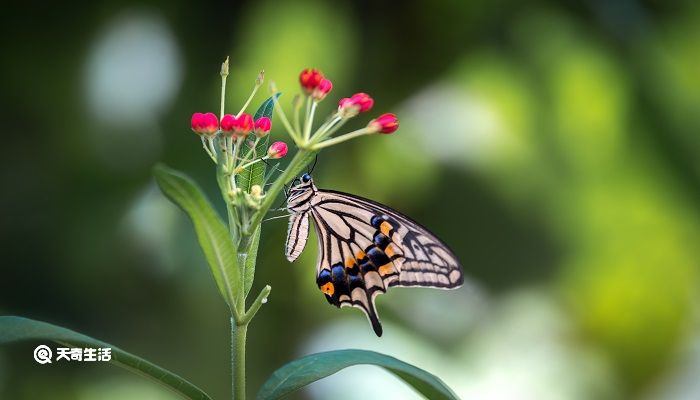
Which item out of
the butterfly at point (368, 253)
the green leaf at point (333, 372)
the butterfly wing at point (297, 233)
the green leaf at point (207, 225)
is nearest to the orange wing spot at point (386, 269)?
the butterfly at point (368, 253)

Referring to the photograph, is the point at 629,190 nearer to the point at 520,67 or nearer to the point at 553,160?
the point at 553,160

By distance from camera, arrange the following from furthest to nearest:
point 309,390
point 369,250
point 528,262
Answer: point 528,262 < point 309,390 < point 369,250

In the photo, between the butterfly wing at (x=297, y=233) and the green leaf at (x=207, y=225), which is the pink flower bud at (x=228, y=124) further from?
the butterfly wing at (x=297, y=233)

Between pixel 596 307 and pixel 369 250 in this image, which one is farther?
pixel 596 307

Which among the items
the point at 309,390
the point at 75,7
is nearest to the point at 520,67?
the point at 309,390

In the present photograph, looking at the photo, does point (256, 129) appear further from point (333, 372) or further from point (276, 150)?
point (333, 372)

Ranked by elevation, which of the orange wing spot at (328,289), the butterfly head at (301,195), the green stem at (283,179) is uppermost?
the butterfly head at (301,195)

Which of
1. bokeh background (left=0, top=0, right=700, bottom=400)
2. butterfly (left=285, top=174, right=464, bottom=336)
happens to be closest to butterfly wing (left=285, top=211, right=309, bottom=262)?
butterfly (left=285, top=174, right=464, bottom=336)
